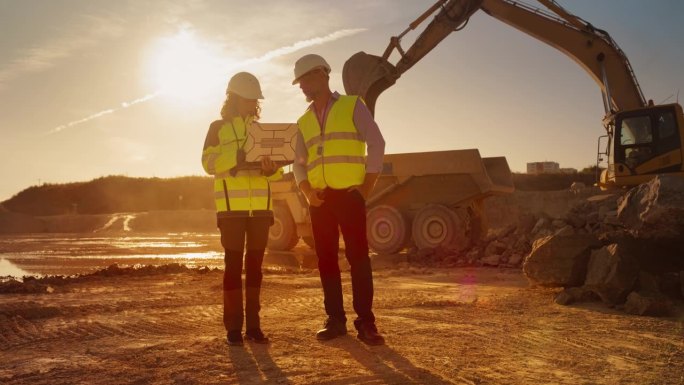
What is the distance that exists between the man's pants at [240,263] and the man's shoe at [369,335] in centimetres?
79

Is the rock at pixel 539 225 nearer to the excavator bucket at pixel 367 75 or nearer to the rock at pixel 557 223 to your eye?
the rock at pixel 557 223

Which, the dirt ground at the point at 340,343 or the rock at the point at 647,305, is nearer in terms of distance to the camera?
the dirt ground at the point at 340,343

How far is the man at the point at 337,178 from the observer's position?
173 inches

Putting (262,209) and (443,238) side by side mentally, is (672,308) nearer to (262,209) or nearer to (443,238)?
(262,209)

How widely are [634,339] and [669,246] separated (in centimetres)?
220

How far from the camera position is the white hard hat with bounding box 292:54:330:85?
446cm

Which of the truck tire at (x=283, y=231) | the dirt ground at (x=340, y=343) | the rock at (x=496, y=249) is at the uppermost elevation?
the truck tire at (x=283, y=231)

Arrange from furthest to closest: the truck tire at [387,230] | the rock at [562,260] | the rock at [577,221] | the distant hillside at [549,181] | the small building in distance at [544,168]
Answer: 1. the small building in distance at [544,168]
2. the distant hillside at [549,181]
3. the truck tire at [387,230]
4. the rock at [577,221]
5. the rock at [562,260]

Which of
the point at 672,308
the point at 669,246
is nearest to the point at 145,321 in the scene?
the point at 672,308


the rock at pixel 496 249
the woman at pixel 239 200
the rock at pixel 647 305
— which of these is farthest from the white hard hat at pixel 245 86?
the rock at pixel 496 249

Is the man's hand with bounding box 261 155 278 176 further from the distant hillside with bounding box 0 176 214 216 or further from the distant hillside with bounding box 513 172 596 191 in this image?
the distant hillside with bounding box 0 176 214 216

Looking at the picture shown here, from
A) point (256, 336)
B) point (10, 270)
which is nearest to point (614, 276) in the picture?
point (256, 336)

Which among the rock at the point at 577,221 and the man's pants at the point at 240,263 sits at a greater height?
the rock at the point at 577,221

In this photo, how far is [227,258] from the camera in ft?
15.1
